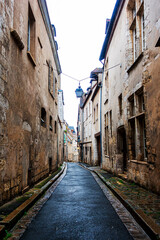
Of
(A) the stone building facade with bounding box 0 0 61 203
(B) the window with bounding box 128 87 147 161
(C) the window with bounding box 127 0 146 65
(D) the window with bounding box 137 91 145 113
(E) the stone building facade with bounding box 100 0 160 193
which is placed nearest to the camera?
(A) the stone building facade with bounding box 0 0 61 203

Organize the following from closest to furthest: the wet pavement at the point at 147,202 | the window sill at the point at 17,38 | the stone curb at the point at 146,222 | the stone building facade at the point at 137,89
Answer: the stone curb at the point at 146,222 < the wet pavement at the point at 147,202 < the window sill at the point at 17,38 < the stone building facade at the point at 137,89

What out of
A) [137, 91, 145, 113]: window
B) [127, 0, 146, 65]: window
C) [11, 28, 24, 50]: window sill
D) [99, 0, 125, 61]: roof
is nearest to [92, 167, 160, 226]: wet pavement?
[137, 91, 145, 113]: window

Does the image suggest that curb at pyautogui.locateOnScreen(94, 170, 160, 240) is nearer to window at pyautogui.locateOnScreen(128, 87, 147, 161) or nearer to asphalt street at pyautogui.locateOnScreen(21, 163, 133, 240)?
asphalt street at pyautogui.locateOnScreen(21, 163, 133, 240)

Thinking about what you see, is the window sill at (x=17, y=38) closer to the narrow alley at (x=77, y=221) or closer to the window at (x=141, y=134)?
the narrow alley at (x=77, y=221)

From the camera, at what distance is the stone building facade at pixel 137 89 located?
591cm

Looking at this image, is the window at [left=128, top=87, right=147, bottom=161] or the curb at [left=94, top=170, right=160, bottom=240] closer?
the curb at [left=94, top=170, right=160, bottom=240]

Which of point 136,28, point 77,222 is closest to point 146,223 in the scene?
point 77,222

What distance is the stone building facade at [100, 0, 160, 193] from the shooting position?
233 inches

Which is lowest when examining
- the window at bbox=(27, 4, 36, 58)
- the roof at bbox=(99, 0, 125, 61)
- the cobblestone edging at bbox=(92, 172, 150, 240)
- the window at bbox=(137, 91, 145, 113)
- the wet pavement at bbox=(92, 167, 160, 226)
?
the cobblestone edging at bbox=(92, 172, 150, 240)

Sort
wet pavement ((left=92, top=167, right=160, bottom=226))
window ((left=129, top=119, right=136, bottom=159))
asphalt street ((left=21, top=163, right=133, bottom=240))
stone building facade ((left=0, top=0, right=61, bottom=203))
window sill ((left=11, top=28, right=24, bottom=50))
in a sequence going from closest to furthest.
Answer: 1. asphalt street ((left=21, top=163, right=133, bottom=240))
2. wet pavement ((left=92, top=167, right=160, bottom=226))
3. stone building facade ((left=0, top=0, right=61, bottom=203))
4. window sill ((left=11, top=28, right=24, bottom=50))
5. window ((left=129, top=119, right=136, bottom=159))

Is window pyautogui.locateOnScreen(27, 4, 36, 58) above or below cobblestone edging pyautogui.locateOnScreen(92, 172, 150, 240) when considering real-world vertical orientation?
above

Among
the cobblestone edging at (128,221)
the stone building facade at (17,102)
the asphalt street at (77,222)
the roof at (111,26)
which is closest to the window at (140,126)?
the cobblestone edging at (128,221)

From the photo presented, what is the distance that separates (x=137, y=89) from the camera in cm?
739

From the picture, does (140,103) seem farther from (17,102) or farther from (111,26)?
(111,26)
